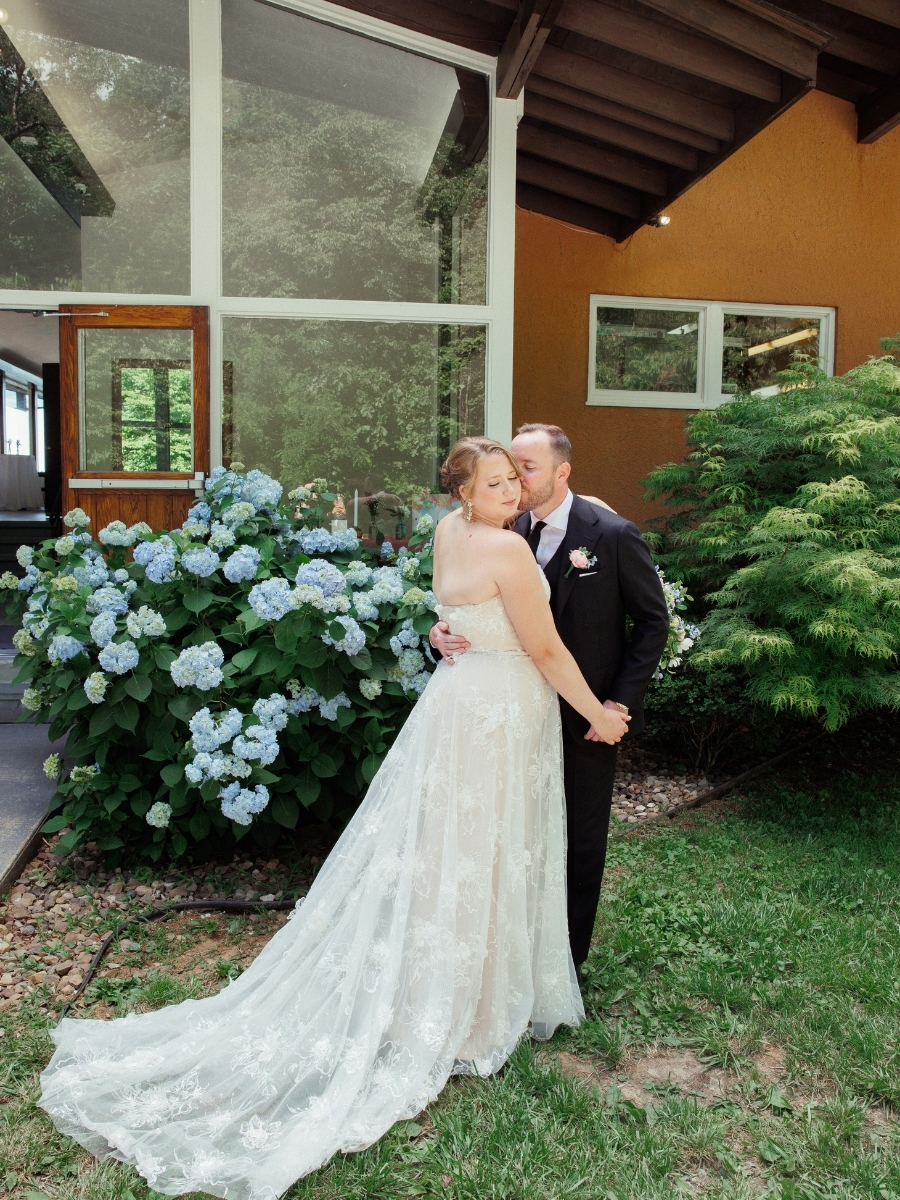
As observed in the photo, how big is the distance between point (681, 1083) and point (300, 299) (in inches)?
202

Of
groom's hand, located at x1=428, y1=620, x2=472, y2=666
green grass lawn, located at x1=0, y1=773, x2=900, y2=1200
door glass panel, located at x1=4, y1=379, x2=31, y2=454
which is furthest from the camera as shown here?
door glass panel, located at x1=4, y1=379, x2=31, y2=454

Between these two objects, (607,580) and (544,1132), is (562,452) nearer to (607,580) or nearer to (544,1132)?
(607,580)

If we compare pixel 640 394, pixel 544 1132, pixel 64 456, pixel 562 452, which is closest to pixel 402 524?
pixel 64 456

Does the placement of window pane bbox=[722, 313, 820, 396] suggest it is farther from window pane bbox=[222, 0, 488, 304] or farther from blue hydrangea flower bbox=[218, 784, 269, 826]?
blue hydrangea flower bbox=[218, 784, 269, 826]

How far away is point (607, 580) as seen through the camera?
9.44ft

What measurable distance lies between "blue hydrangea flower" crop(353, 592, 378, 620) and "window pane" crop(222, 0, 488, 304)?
320 cm

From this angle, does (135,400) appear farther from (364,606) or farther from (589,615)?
(589,615)

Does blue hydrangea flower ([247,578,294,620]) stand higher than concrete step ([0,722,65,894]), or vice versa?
blue hydrangea flower ([247,578,294,620])

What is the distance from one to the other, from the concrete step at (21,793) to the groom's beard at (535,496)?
2589 mm

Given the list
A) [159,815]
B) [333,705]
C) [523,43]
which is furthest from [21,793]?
[523,43]

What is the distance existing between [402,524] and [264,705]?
289 cm

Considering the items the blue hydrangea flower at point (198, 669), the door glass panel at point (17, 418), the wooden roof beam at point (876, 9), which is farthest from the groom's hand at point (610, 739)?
the door glass panel at point (17, 418)

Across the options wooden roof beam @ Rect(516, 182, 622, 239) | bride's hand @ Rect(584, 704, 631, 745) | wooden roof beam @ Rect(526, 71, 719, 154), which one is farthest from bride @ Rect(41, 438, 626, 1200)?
wooden roof beam @ Rect(516, 182, 622, 239)

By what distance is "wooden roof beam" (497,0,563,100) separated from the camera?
4918 millimetres
